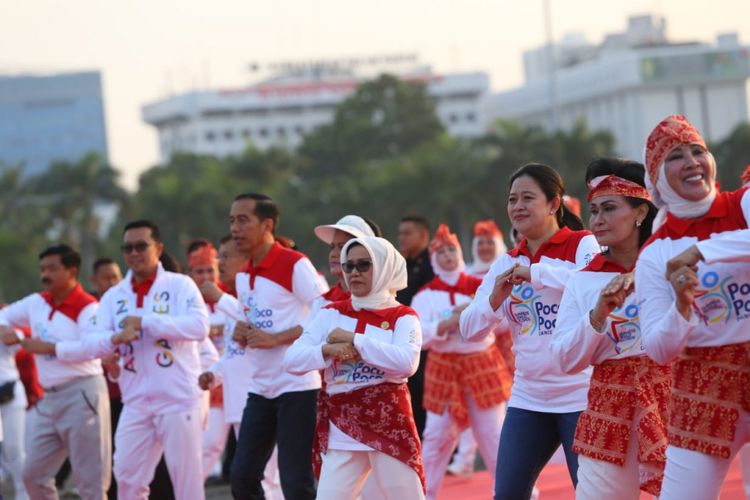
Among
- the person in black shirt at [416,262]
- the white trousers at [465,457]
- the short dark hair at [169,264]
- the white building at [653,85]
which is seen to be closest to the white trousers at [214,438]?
the person in black shirt at [416,262]

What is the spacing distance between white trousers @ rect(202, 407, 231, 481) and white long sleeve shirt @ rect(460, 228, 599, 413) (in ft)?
16.7

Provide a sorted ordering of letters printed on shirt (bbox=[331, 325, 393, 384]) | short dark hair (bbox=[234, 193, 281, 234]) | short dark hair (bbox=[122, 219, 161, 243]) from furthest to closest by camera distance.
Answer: short dark hair (bbox=[122, 219, 161, 243])
short dark hair (bbox=[234, 193, 281, 234])
letters printed on shirt (bbox=[331, 325, 393, 384])

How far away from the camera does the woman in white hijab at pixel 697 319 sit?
4984 millimetres

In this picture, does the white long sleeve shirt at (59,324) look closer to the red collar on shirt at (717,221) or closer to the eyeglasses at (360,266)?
the eyeglasses at (360,266)

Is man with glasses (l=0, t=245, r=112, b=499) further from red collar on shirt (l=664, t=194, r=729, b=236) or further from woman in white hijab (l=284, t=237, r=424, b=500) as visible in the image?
red collar on shirt (l=664, t=194, r=729, b=236)

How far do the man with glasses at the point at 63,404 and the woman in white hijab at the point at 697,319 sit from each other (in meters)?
5.54

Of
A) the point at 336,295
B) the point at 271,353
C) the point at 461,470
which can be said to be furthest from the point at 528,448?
the point at 461,470

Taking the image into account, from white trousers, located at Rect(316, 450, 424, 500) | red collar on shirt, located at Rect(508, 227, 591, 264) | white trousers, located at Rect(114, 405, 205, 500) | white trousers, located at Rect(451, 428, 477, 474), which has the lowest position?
white trousers, located at Rect(451, 428, 477, 474)

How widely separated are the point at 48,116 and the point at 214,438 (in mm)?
155874

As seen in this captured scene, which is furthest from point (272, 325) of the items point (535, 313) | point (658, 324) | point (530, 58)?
point (530, 58)

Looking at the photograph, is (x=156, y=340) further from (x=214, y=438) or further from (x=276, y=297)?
(x=214, y=438)

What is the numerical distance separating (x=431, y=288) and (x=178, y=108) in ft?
461

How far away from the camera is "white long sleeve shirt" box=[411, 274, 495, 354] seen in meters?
10.7

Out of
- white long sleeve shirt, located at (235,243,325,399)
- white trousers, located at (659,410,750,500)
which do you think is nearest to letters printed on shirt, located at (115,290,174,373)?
white long sleeve shirt, located at (235,243,325,399)
